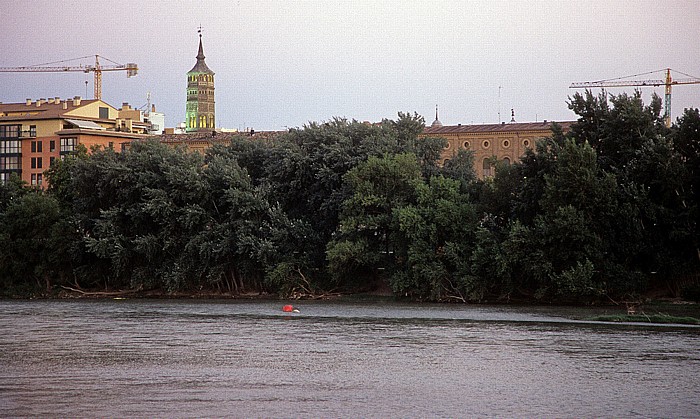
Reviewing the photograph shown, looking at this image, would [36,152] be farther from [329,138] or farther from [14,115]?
[329,138]

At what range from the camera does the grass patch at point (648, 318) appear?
51.7 m

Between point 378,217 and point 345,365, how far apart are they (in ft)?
97.8

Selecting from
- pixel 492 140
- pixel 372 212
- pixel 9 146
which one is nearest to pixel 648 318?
pixel 372 212

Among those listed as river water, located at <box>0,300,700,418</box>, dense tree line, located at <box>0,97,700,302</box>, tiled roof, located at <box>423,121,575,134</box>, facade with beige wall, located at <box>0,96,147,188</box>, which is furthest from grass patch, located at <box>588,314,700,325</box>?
facade with beige wall, located at <box>0,96,147,188</box>

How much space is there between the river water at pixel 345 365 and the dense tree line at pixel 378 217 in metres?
5.42

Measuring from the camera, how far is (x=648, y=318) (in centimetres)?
5284

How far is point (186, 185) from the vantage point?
7181 cm

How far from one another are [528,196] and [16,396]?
41493mm

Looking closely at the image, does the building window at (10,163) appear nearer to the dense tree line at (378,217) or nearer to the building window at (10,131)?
the building window at (10,131)

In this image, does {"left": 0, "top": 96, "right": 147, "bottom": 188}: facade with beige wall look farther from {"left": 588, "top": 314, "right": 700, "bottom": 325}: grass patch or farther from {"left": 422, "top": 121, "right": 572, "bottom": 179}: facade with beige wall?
{"left": 588, "top": 314, "right": 700, "bottom": 325}: grass patch

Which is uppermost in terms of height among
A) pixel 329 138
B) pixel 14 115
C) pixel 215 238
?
pixel 14 115

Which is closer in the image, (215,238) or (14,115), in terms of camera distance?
(215,238)

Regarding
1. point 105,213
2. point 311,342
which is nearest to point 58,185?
point 105,213

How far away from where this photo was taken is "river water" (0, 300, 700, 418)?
1121 inches
